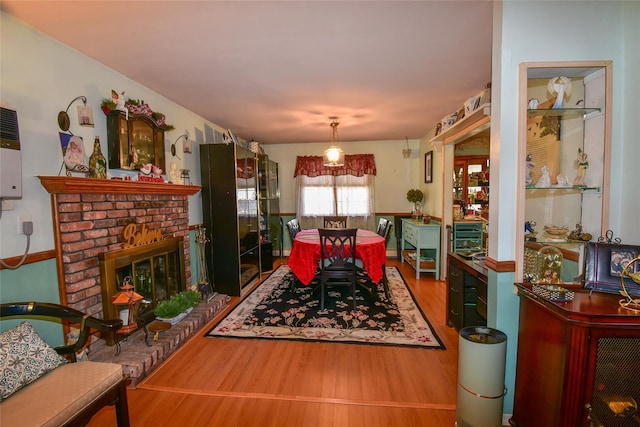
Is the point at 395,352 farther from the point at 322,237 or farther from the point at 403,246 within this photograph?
the point at 403,246

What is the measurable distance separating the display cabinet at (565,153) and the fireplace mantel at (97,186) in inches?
109

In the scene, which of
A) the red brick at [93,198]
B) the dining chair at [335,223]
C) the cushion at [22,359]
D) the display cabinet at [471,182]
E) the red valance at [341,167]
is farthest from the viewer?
the red valance at [341,167]

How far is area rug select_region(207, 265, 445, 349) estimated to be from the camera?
2660mm

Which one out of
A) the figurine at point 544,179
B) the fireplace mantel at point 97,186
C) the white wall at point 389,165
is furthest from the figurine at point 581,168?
the white wall at point 389,165

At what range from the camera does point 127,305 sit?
2285 millimetres

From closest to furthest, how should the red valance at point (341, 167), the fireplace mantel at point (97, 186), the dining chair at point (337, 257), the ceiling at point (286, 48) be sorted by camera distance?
the ceiling at point (286, 48), the fireplace mantel at point (97, 186), the dining chair at point (337, 257), the red valance at point (341, 167)

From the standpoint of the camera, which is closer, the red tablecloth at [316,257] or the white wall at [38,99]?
the white wall at [38,99]

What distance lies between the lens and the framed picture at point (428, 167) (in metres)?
4.86

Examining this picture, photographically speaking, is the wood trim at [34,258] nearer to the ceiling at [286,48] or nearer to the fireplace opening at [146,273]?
the fireplace opening at [146,273]

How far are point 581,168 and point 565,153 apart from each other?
5.0 inches

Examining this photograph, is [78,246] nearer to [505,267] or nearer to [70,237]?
[70,237]

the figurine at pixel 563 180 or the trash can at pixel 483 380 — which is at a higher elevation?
the figurine at pixel 563 180

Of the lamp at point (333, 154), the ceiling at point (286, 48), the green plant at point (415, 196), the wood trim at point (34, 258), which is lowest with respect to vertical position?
the wood trim at point (34, 258)

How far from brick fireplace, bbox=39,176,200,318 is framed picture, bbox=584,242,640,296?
308 cm
